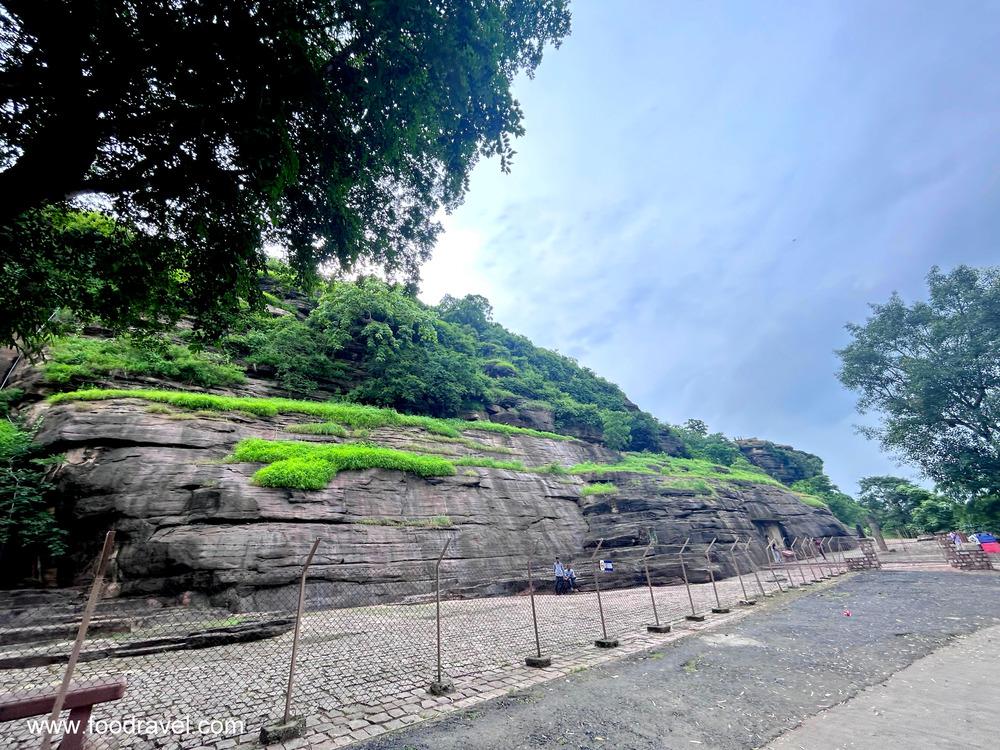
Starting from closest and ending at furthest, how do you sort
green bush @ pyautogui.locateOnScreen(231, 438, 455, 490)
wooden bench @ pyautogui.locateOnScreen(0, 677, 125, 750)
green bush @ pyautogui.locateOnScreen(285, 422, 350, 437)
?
wooden bench @ pyautogui.locateOnScreen(0, 677, 125, 750)
green bush @ pyautogui.locateOnScreen(231, 438, 455, 490)
green bush @ pyautogui.locateOnScreen(285, 422, 350, 437)

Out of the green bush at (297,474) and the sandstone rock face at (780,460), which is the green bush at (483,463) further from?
the sandstone rock face at (780,460)

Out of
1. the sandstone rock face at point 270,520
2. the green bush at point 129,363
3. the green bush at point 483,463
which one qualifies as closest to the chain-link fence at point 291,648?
the sandstone rock face at point 270,520

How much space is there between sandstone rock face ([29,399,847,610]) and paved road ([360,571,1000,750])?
7.70 metres

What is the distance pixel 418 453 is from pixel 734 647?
13.0 meters

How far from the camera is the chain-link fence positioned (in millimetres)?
4688

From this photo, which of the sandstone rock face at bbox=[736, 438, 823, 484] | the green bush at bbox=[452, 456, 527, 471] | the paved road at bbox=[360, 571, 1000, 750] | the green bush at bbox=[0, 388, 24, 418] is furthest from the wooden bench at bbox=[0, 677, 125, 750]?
the sandstone rock face at bbox=[736, 438, 823, 484]

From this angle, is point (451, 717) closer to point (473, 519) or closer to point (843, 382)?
point (473, 519)

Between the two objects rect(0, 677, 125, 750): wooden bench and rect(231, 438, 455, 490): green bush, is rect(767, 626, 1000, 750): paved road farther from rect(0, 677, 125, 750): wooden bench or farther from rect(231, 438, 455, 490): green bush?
rect(231, 438, 455, 490): green bush

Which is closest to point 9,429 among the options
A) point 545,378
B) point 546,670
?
point 546,670

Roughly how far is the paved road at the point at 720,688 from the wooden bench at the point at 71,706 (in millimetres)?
2410

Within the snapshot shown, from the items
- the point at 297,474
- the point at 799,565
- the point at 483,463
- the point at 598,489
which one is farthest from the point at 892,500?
the point at 297,474

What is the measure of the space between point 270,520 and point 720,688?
440 inches

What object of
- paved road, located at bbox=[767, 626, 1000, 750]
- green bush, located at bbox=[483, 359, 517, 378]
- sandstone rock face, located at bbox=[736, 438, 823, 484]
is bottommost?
paved road, located at bbox=[767, 626, 1000, 750]

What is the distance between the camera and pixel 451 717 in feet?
15.7
